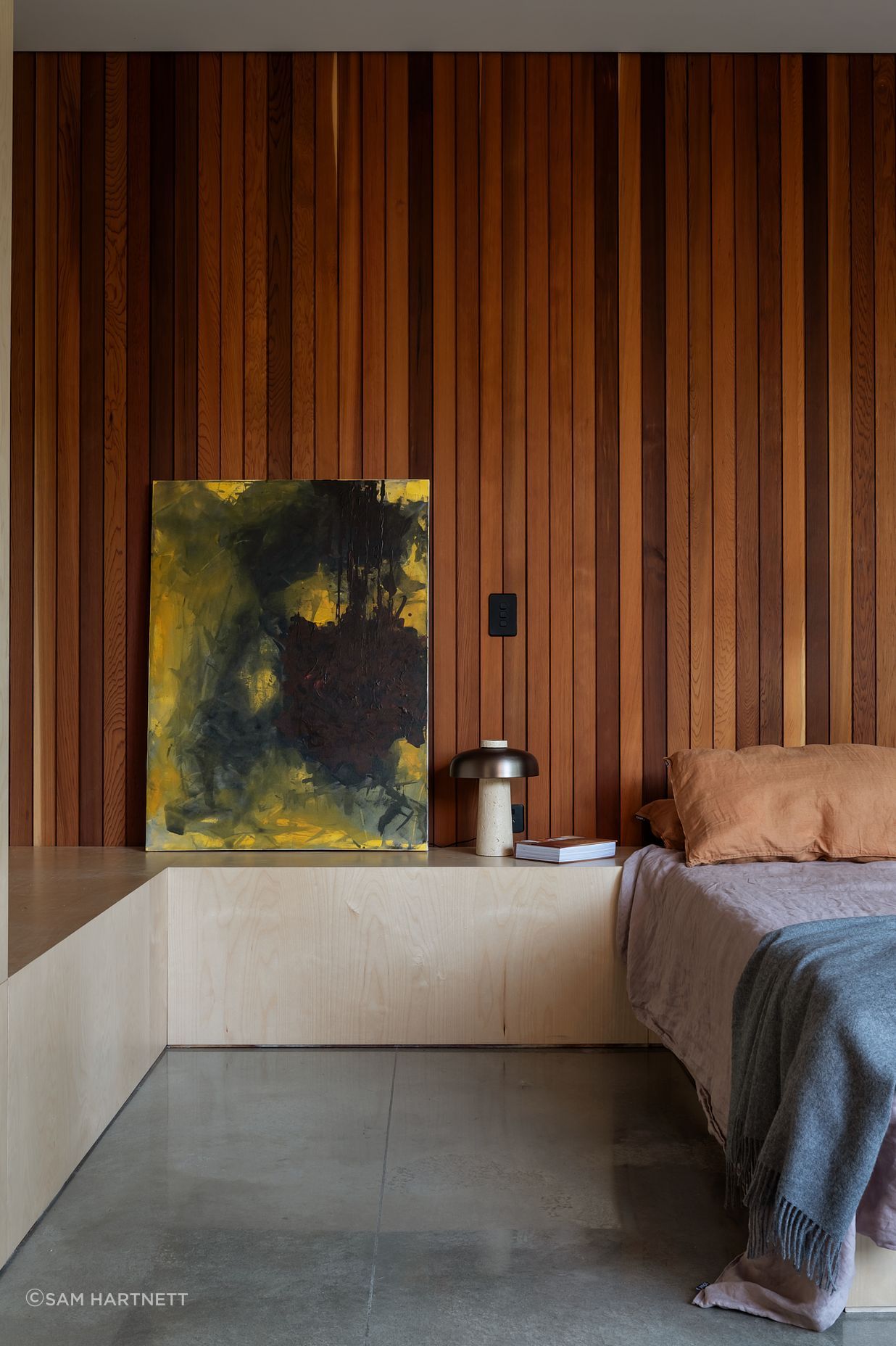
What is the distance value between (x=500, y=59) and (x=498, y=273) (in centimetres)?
75

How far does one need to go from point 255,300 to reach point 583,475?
4.23 ft

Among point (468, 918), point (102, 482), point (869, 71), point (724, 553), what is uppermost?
point (869, 71)

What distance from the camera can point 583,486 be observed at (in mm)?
3898

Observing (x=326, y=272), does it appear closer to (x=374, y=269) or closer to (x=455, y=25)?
(x=374, y=269)

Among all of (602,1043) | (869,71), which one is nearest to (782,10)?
(869,71)

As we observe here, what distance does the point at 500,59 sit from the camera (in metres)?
3.88

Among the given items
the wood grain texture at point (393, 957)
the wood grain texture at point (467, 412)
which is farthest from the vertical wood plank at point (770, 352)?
the wood grain texture at point (393, 957)

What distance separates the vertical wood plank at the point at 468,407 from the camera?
388 cm

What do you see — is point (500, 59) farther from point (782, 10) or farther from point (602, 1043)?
point (602, 1043)

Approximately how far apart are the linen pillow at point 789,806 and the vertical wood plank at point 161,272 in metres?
2.11

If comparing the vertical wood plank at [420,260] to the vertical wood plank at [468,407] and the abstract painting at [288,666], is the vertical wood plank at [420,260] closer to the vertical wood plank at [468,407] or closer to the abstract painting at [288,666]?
the vertical wood plank at [468,407]

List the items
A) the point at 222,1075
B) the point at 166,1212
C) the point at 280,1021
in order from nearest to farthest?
the point at 166,1212, the point at 222,1075, the point at 280,1021

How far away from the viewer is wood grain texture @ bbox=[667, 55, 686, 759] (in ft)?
12.8

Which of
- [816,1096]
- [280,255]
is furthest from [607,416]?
[816,1096]
